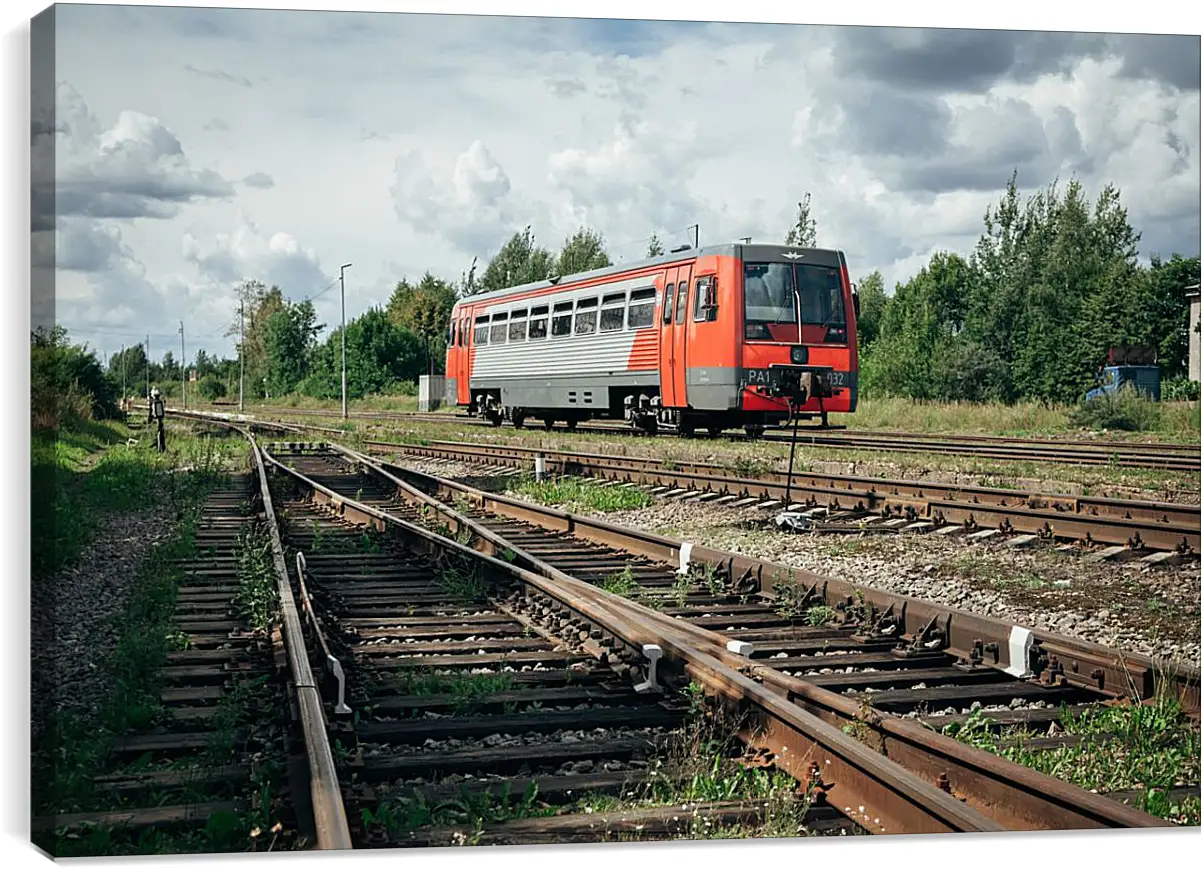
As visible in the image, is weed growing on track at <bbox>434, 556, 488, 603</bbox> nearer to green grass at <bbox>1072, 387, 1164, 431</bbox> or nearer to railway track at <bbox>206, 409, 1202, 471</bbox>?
railway track at <bbox>206, 409, 1202, 471</bbox>

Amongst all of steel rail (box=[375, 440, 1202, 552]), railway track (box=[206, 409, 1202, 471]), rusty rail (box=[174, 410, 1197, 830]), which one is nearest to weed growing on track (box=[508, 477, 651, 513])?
steel rail (box=[375, 440, 1202, 552])

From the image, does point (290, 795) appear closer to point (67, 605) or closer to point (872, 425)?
point (67, 605)

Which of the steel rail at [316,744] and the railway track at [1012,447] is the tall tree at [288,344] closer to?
the steel rail at [316,744]

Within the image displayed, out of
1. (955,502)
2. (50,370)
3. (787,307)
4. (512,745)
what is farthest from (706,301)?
(512,745)

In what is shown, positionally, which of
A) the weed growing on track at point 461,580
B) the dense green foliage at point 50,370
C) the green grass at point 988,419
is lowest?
A: the weed growing on track at point 461,580

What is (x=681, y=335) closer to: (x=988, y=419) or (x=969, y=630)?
(x=988, y=419)

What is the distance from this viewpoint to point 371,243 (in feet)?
18.2

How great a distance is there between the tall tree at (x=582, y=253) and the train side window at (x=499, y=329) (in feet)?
18.8

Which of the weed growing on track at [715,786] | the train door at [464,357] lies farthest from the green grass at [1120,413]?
the weed growing on track at [715,786]

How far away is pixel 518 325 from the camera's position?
18.5 metres

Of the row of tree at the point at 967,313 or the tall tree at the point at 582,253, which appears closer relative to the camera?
the row of tree at the point at 967,313

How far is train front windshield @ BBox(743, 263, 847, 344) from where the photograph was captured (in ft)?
43.2

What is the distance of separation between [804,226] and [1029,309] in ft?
18.9

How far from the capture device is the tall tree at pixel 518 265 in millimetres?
8758
